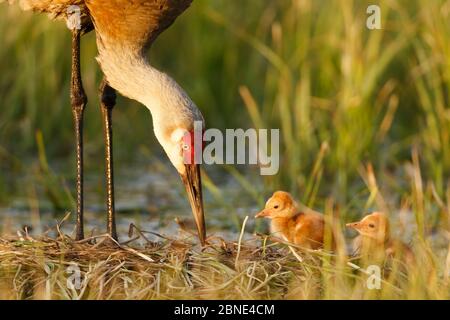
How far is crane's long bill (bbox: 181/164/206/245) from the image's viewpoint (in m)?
6.31

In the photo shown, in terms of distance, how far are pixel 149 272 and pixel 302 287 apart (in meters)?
0.71

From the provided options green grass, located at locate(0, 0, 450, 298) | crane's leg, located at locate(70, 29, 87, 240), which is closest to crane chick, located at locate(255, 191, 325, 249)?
green grass, located at locate(0, 0, 450, 298)

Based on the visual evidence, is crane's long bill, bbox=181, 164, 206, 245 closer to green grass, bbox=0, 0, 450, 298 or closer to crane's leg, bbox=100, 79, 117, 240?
crane's leg, bbox=100, 79, 117, 240

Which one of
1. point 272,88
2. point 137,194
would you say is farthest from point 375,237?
point 272,88

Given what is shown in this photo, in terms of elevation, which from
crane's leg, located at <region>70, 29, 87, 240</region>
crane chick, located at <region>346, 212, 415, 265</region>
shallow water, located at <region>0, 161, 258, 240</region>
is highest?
crane's leg, located at <region>70, 29, 87, 240</region>

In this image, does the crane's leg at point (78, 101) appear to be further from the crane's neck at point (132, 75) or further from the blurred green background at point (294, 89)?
the blurred green background at point (294, 89)

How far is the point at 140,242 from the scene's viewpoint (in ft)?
22.5

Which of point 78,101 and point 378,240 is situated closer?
point 378,240

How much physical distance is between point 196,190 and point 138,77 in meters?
0.67

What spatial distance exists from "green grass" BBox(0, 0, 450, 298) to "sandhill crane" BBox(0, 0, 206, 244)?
0.74m

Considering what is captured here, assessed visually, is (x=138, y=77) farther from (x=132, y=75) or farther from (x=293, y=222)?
(x=293, y=222)

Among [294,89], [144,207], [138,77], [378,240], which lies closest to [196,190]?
[138,77]

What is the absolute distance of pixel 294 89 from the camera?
893cm
